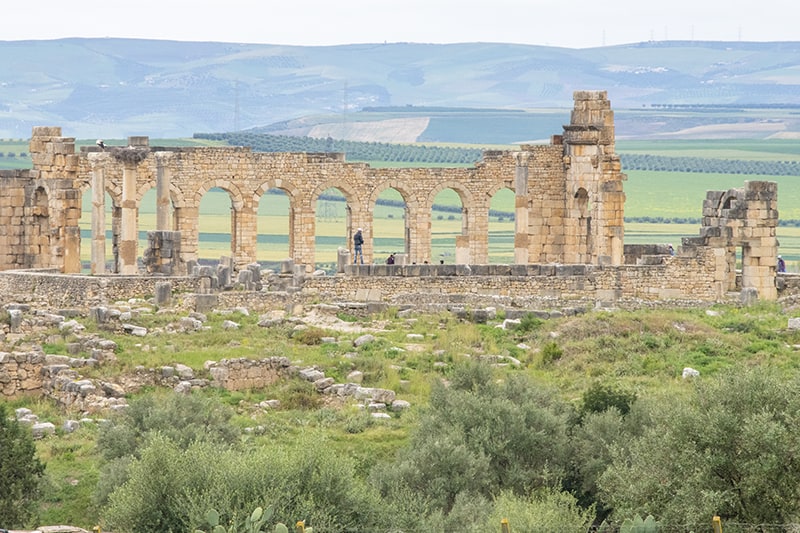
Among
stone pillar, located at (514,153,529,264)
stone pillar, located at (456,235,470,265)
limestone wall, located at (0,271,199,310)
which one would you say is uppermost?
stone pillar, located at (514,153,529,264)

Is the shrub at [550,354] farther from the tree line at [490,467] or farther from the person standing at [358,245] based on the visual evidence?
the person standing at [358,245]

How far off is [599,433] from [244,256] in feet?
85.6

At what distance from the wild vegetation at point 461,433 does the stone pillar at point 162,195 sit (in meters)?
10.5

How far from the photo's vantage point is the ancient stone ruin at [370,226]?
2047 inches

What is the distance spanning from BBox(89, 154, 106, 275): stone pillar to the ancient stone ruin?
45mm

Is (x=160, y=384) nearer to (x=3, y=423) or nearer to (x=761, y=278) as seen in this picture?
(x=3, y=423)

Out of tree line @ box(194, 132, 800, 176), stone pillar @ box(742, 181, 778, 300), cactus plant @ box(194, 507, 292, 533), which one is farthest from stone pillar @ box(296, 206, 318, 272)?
cactus plant @ box(194, 507, 292, 533)

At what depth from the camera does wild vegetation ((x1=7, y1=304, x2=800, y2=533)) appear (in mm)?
31547

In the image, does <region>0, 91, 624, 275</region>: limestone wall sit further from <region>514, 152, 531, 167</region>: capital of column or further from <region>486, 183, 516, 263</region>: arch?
<region>486, 183, 516, 263</region>: arch

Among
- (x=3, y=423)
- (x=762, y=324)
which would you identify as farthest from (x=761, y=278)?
(x=3, y=423)

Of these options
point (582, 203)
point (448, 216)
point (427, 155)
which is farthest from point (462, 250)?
point (427, 155)

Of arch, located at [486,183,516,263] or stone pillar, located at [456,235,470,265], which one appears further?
arch, located at [486,183,516,263]

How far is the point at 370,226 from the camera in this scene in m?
62.1

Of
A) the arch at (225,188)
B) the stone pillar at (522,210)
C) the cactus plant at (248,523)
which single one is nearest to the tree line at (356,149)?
the arch at (225,188)
